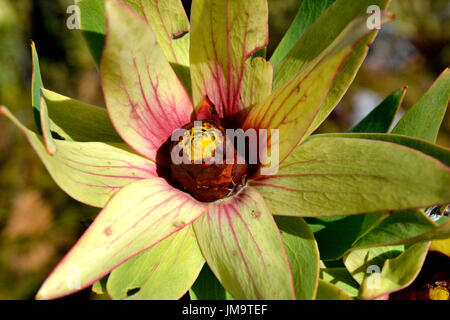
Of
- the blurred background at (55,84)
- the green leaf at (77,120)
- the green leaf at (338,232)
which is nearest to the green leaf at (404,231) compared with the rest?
the green leaf at (338,232)

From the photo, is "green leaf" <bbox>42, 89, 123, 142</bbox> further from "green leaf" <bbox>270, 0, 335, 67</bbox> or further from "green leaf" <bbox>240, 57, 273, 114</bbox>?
"green leaf" <bbox>270, 0, 335, 67</bbox>

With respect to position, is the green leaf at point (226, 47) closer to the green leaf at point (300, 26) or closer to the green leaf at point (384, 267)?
the green leaf at point (300, 26)

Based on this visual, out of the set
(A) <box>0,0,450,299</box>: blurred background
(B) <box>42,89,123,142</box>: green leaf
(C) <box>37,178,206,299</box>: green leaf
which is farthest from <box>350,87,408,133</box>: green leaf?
(A) <box>0,0,450,299</box>: blurred background

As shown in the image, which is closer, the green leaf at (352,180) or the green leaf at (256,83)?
the green leaf at (352,180)

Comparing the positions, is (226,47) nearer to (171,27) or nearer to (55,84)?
(171,27)

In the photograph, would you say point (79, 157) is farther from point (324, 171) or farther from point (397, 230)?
point (397, 230)

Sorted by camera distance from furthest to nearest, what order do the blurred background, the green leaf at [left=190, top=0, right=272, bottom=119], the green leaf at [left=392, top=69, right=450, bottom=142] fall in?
the blurred background → the green leaf at [left=392, top=69, right=450, bottom=142] → the green leaf at [left=190, top=0, right=272, bottom=119]
